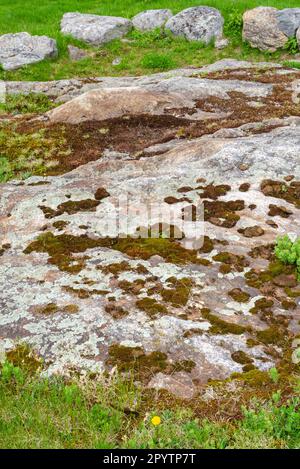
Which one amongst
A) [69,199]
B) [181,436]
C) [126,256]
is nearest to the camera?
[181,436]

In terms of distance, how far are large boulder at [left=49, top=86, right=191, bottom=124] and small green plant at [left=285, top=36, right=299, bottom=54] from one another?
18526 millimetres

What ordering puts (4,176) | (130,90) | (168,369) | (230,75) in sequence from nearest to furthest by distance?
(168,369), (4,176), (130,90), (230,75)

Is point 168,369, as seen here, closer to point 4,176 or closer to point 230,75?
point 4,176

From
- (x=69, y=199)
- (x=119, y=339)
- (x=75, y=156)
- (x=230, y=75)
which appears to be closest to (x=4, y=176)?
(x=75, y=156)

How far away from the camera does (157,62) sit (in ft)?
105

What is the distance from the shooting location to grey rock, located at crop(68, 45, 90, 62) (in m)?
33.8

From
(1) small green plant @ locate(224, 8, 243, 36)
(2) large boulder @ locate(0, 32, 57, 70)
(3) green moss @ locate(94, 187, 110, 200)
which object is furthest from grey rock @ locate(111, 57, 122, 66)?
(3) green moss @ locate(94, 187, 110, 200)

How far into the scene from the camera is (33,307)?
25.3ft

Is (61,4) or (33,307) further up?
(61,4)

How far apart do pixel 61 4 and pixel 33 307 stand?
130 feet

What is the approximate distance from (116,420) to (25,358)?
5.44 feet

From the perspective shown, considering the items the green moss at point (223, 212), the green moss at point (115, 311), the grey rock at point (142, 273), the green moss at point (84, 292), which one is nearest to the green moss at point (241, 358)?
the grey rock at point (142, 273)

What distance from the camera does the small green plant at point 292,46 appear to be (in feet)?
108

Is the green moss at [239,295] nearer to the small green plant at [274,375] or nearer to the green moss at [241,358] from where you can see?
the green moss at [241,358]
